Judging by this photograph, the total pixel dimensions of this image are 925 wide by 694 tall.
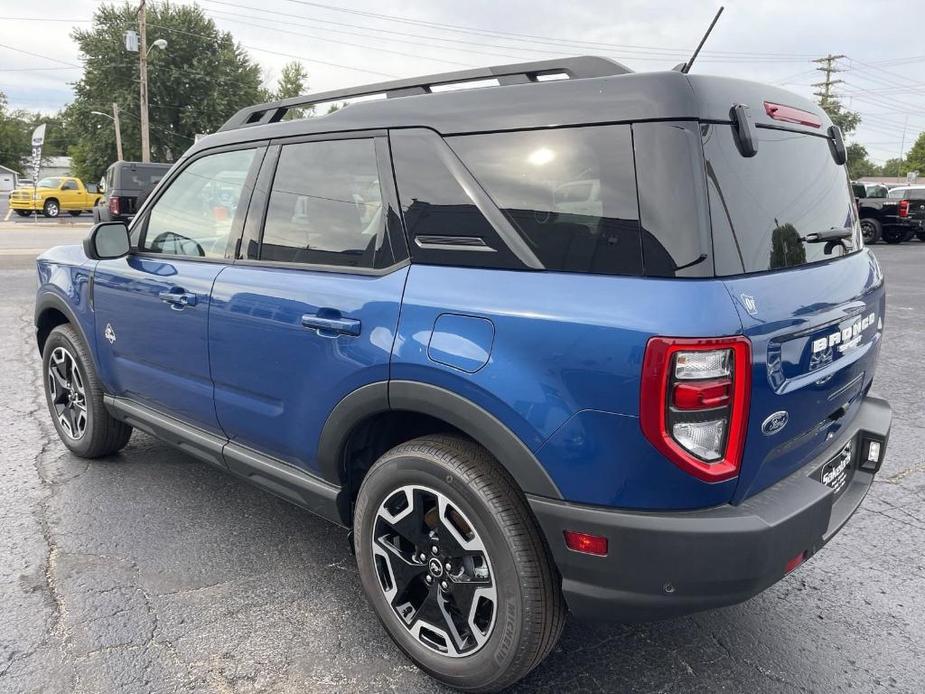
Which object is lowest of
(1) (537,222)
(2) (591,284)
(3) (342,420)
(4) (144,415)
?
(4) (144,415)

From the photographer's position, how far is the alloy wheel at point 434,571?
2.16 meters

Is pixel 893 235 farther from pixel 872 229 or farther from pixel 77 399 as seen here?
pixel 77 399

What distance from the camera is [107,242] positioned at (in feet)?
11.2

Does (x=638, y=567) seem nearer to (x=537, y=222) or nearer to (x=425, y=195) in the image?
(x=537, y=222)

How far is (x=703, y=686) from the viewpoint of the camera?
231 centimetres

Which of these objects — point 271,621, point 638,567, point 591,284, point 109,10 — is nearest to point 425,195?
point 591,284

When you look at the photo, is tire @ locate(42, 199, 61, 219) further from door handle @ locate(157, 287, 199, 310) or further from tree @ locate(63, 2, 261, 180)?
door handle @ locate(157, 287, 199, 310)

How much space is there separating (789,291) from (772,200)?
28 cm

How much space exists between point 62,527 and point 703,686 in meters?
2.83

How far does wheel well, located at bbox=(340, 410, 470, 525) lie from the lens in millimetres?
2418

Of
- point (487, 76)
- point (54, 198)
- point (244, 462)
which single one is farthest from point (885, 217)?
point (54, 198)

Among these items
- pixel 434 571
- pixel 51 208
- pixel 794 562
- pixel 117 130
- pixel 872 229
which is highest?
pixel 117 130

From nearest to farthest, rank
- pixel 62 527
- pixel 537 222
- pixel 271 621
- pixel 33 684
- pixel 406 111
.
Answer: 1. pixel 537 222
2. pixel 33 684
3. pixel 406 111
4. pixel 271 621
5. pixel 62 527

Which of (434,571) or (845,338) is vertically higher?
(845,338)
